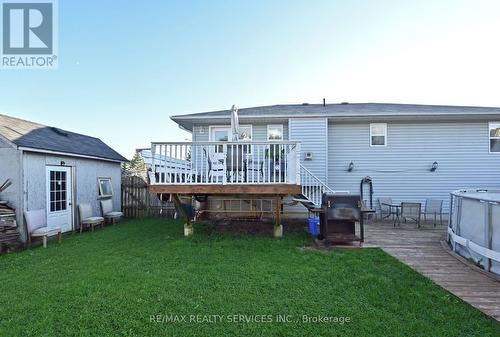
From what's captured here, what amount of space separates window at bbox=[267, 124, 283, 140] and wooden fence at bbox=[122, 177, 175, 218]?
493 centimetres

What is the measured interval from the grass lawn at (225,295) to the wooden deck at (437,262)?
25 centimetres

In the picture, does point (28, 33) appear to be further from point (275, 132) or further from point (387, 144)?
point (387, 144)

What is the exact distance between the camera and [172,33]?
34.6 feet

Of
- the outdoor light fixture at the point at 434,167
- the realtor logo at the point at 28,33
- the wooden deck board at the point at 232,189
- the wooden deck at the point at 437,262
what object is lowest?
the wooden deck at the point at 437,262

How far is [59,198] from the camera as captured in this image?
24.3 feet

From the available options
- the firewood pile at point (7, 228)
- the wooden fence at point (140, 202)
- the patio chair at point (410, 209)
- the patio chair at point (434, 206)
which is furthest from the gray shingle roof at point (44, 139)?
the patio chair at point (434, 206)

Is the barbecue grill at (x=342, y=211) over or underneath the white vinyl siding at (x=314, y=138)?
underneath

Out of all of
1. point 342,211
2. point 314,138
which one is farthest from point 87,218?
point 314,138

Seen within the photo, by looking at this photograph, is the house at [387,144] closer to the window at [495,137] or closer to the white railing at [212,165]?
the window at [495,137]

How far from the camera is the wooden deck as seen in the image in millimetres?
3203

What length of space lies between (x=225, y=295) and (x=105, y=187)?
833 cm

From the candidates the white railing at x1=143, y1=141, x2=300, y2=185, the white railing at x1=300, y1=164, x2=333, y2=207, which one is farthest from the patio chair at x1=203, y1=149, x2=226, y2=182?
the white railing at x1=300, y1=164, x2=333, y2=207

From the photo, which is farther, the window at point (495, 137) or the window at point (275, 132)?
the window at point (275, 132)

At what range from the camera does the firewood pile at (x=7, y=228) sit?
574cm
